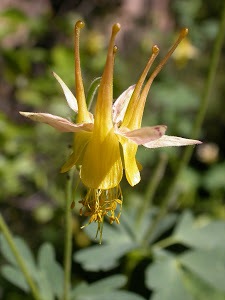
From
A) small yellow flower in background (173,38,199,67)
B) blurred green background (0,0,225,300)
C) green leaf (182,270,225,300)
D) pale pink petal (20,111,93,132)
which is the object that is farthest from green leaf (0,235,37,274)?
small yellow flower in background (173,38,199,67)

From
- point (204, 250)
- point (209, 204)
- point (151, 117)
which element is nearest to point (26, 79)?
point (151, 117)

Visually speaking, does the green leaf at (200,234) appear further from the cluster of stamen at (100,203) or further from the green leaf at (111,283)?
the cluster of stamen at (100,203)

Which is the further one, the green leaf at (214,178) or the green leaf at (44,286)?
the green leaf at (214,178)

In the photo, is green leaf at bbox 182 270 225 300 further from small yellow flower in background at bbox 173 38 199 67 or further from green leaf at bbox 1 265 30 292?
small yellow flower in background at bbox 173 38 199 67

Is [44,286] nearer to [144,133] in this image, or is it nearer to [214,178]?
[144,133]

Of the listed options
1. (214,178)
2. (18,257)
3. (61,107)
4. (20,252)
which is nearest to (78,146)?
(18,257)

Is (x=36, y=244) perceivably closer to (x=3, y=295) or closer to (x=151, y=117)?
(x=3, y=295)

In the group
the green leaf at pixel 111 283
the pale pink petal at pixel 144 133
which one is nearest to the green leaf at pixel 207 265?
the green leaf at pixel 111 283
